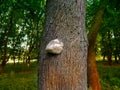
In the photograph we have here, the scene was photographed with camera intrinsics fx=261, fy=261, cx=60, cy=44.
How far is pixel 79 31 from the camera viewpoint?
3.67 meters

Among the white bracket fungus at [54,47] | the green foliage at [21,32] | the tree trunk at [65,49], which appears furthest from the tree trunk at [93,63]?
the green foliage at [21,32]

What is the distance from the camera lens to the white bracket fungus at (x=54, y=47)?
342 centimetres

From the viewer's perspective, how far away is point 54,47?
3.41m

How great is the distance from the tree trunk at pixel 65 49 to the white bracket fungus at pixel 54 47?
8 centimetres

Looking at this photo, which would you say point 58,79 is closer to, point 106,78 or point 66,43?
point 66,43

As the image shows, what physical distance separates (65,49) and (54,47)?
0.70 ft

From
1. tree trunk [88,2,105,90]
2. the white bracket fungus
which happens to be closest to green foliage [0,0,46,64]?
tree trunk [88,2,105,90]

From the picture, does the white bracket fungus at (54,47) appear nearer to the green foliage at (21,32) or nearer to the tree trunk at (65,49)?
the tree trunk at (65,49)

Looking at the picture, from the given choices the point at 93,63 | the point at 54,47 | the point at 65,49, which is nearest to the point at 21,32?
the point at 93,63

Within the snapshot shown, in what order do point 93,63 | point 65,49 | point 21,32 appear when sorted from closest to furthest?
point 65,49 → point 93,63 → point 21,32

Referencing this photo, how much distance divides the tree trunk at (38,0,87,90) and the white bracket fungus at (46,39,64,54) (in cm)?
8

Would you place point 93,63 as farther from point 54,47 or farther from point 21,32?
point 21,32

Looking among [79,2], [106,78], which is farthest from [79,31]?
[106,78]

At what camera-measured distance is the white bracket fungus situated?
3.42 m
